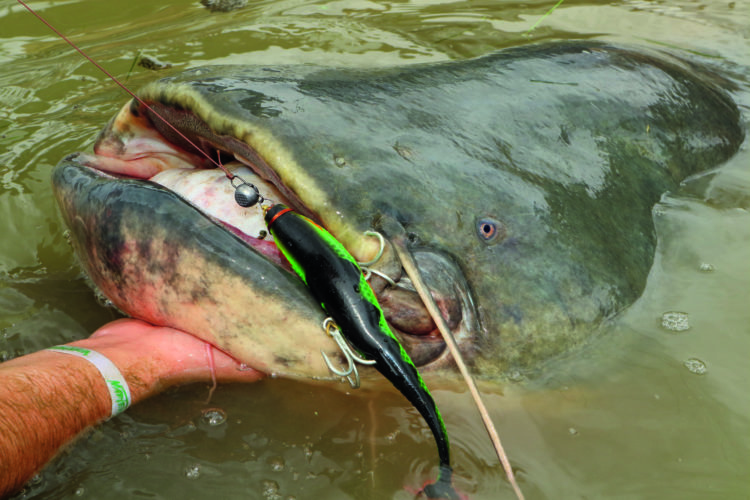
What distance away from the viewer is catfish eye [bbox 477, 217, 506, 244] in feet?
5.78

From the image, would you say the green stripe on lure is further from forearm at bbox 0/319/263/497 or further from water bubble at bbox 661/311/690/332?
water bubble at bbox 661/311/690/332

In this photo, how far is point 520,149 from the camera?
6.55 feet

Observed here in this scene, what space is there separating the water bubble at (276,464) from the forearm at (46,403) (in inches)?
14.1

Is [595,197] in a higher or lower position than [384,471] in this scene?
higher

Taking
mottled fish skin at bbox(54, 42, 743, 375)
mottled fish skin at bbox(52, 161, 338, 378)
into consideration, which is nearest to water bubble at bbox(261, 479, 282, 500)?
mottled fish skin at bbox(52, 161, 338, 378)

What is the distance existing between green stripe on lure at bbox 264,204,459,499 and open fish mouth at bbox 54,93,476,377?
0.22 ft

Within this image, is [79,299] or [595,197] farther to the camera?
[79,299]

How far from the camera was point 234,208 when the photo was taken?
1.90 meters

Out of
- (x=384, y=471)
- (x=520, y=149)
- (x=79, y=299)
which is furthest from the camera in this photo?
(x=79, y=299)

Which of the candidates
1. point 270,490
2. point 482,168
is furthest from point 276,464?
point 482,168

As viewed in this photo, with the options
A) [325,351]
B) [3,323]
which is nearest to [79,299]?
[3,323]

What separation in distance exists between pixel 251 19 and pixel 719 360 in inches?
138

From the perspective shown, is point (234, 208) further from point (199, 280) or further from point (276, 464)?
point (276, 464)

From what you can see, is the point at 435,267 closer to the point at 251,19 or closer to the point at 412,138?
the point at 412,138
